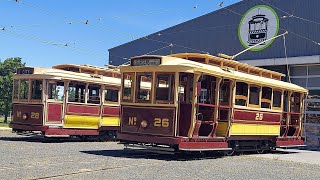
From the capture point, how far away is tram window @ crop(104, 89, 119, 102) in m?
18.7

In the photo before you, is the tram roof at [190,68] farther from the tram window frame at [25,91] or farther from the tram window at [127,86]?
the tram window frame at [25,91]

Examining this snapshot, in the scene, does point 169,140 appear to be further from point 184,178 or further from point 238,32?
point 238,32

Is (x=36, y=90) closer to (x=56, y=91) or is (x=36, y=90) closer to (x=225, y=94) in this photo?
(x=56, y=91)

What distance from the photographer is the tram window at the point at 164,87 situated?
482 inches

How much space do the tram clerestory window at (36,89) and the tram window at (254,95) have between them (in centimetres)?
773

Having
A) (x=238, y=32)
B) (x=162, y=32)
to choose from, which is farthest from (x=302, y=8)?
(x=162, y=32)

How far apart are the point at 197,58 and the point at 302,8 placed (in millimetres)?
10870

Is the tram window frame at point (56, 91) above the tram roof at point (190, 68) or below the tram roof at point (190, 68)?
below

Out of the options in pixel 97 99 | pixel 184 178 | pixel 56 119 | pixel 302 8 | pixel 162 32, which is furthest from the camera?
pixel 162 32

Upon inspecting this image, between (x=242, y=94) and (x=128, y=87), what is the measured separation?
3.67 metres

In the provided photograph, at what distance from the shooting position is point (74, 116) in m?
17.6

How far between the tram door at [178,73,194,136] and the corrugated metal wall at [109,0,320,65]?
1139 centimetres

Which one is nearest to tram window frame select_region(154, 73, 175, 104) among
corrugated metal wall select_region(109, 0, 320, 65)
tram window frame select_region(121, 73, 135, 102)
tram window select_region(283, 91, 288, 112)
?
tram window frame select_region(121, 73, 135, 102)

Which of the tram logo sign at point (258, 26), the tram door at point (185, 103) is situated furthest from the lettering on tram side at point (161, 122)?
the tram logo sign at point (258, 26)
